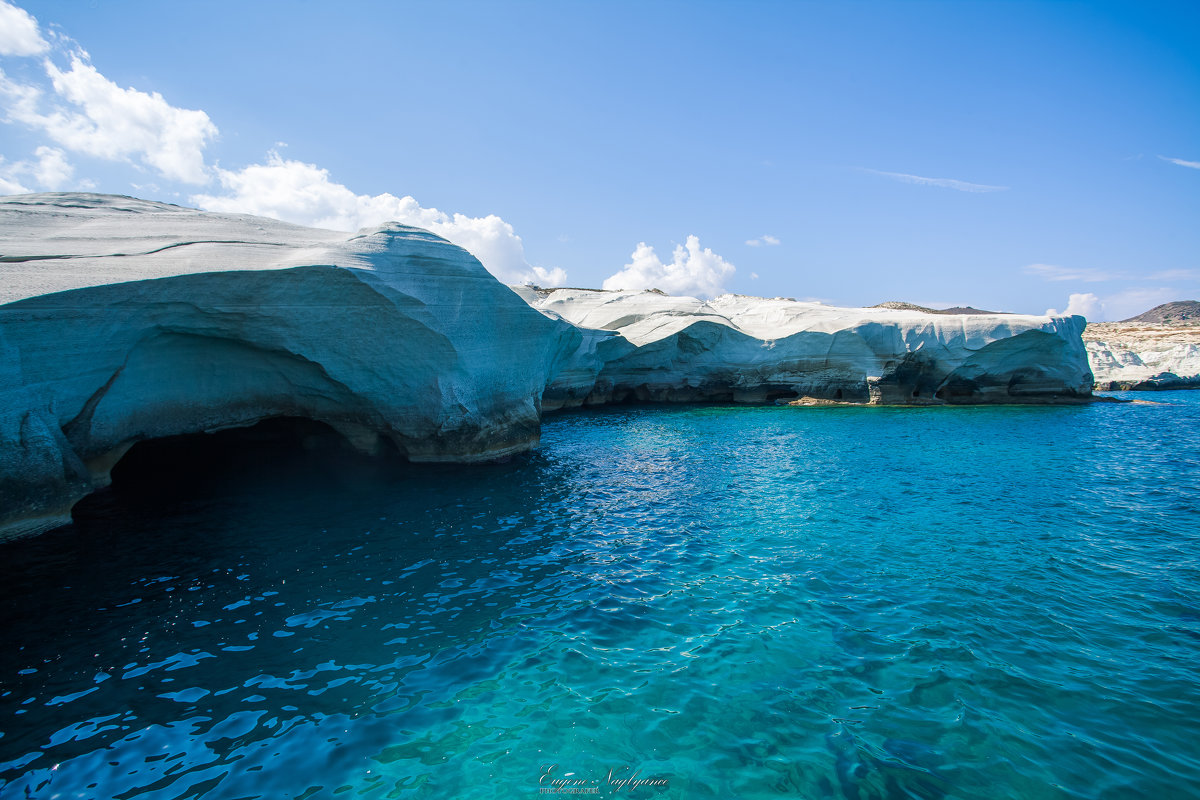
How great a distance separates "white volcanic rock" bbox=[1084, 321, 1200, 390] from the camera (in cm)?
5181

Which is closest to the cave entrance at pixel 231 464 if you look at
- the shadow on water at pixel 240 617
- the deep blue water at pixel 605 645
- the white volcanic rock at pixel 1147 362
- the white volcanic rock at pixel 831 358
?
the shadow on water at pixel 240 617

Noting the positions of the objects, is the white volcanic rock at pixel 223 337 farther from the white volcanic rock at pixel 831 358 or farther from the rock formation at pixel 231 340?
the white volcanic rock at pixel 831 358

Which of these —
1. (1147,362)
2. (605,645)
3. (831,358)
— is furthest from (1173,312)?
(605,645)

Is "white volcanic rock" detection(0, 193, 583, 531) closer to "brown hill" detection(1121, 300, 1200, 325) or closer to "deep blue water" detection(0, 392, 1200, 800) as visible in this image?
"deep blue water" detection(0, 392, 1200, 800)

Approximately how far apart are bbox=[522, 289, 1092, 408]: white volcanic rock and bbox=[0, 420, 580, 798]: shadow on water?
19791 millimetres

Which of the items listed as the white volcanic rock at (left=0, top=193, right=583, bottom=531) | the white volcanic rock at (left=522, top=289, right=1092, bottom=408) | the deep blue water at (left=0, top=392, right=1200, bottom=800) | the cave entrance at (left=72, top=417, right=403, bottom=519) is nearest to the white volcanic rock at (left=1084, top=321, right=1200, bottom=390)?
the white volcanic rock at (left=522, top=289, right=1092, bottom=408)

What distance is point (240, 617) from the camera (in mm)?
7664

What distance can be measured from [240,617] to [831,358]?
33483mm

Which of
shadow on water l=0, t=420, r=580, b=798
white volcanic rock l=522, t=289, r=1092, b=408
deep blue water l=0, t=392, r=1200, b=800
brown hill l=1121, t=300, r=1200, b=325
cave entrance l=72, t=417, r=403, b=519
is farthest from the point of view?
brown hill l=1121, t=300, r=1200, b=325

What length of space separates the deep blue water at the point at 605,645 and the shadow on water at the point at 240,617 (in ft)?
0.14

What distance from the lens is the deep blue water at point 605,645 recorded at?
16.8 feet

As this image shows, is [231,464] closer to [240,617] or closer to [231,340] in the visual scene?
[231,340]

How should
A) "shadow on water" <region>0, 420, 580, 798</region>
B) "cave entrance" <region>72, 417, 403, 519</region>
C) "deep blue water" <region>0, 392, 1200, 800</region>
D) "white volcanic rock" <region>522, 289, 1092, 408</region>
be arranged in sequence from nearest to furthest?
"deep blue water" <region>0, 392, 1200, 800</region> → "shadow on water" <region>0, 420, 580, 798</region> → "cave entrance" <region>72, 417, 403, 519</region> → "white volcanic rock" <region>522, 289, 1092, 408</region>

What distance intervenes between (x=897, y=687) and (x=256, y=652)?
755 cm
